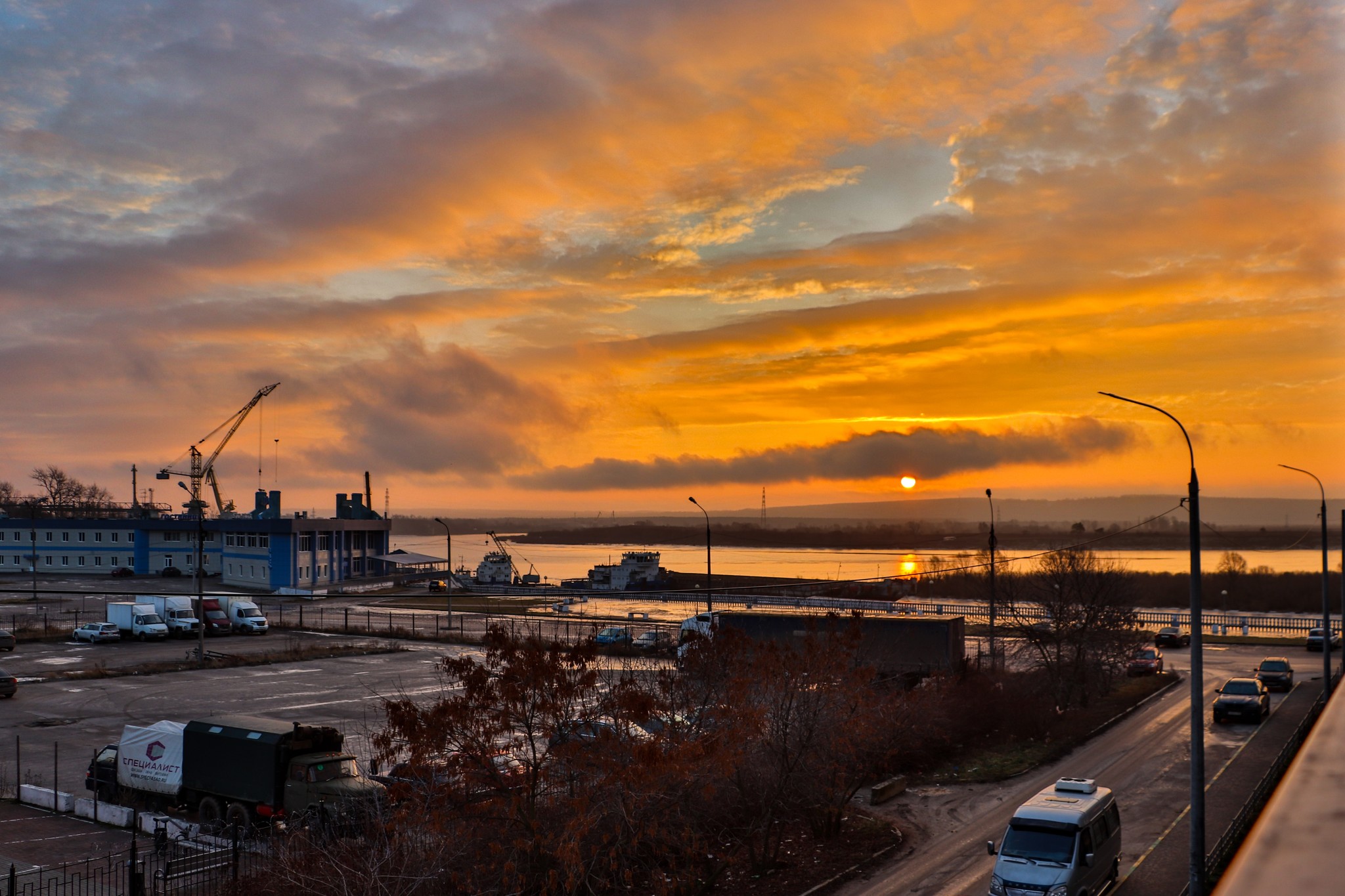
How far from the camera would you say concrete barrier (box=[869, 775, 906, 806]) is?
2506 cm

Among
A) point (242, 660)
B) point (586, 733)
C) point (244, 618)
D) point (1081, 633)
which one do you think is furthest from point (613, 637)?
point (586, 733)

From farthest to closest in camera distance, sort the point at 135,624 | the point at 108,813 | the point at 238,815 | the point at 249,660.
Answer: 1. the point at 135,624
2. the point at 249,660
3. the point at 108,813
4. the point at 238,815

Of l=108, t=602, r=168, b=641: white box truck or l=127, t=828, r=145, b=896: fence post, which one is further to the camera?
l=108, t=602, r=168, b=641: white box truck

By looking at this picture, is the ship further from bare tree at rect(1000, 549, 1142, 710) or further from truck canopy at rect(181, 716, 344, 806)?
truck canopy at rect(181, 716, 344, 806)

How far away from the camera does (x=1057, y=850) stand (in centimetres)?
1678

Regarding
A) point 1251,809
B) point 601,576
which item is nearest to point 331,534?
point 601,576

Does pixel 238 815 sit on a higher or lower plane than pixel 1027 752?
higher

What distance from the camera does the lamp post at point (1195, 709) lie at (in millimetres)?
15438

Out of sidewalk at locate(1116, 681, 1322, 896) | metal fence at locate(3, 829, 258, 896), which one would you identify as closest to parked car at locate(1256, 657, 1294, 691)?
sidewalk at locate(1116, 681, 1322, 896)

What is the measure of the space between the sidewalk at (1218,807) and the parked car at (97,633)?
58.1 metres

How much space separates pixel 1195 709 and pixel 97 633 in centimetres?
6044

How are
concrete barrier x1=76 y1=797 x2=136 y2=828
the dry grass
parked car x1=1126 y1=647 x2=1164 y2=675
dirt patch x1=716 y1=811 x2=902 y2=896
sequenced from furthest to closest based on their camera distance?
1. the dry grass
2. parked car x1=1126 y1=647 x2=1164 y2=675
3. concrete barrier x1=76 y1=797 x2=136 y2=828
4. dirt patch x1=716 y1=811 x2=902 y2=896

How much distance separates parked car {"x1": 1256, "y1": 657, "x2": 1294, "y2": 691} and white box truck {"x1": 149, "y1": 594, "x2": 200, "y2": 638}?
59.0 m

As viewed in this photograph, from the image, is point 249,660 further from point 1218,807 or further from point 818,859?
point 1218,807
